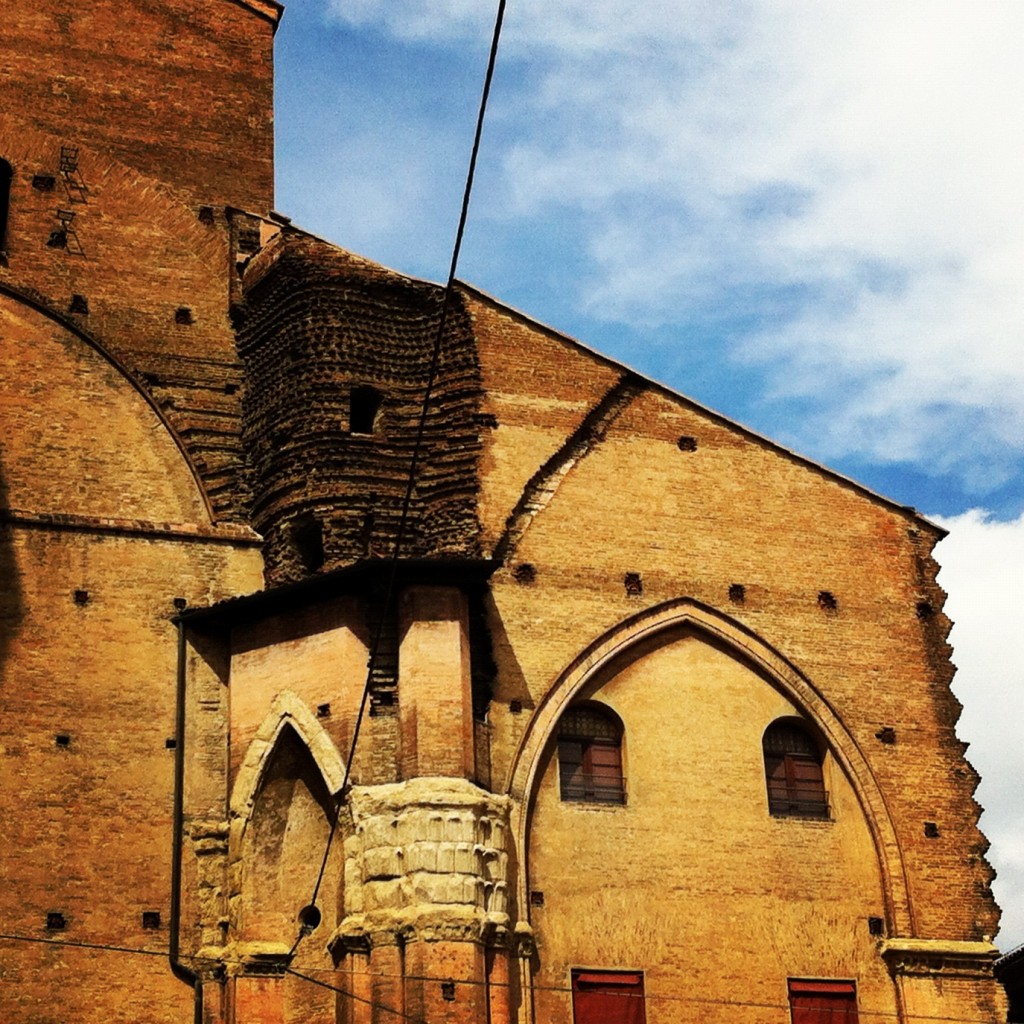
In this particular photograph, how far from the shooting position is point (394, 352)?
915 inches

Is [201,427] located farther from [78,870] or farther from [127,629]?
[78,870]

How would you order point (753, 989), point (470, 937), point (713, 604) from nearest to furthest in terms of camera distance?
point (470, 937) < point (753, 989) < point (713, 604)

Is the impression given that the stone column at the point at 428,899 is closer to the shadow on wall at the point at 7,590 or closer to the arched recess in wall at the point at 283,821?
the arched recess in wall at the point at 283,821

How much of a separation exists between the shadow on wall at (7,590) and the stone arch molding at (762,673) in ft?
17.8

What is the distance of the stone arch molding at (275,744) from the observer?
20.6 meters

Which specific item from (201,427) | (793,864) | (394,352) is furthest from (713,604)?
(201,427)

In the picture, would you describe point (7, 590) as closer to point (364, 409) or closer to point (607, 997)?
point (364, 409)

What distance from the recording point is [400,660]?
2058 centimetres

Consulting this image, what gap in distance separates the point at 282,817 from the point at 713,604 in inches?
208

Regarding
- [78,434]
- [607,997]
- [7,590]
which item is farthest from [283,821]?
[78,434]

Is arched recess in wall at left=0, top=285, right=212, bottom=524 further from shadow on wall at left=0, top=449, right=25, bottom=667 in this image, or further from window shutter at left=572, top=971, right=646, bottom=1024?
window shutter at left=572, top=971, right=646, bottom=1024

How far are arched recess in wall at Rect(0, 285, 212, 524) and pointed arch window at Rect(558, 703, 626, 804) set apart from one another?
4.82 metres

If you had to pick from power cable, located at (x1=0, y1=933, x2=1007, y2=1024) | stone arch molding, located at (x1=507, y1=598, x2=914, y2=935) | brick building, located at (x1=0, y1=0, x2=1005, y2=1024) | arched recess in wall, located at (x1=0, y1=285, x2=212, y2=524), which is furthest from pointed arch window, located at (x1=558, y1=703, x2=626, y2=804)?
arched recess in wall, located at (x1=0, y1=285, x2=212, y2=524)

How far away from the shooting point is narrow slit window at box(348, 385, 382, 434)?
23.0 metres
